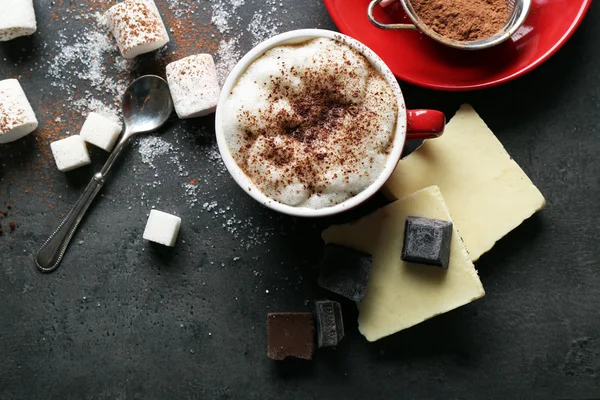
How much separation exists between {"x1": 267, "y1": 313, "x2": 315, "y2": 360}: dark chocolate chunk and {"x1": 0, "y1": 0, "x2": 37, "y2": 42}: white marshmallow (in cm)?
116

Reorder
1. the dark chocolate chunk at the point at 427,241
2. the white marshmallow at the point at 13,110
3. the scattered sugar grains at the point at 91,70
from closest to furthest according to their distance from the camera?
the dark chocolate chunk at the point at 427,241, the white marshmallow at the point at 13,110, the scattered sugar grains at the point at 91,70

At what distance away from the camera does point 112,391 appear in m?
1.79

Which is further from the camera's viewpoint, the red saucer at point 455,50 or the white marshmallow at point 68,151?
the white marshmallow at point 68,151

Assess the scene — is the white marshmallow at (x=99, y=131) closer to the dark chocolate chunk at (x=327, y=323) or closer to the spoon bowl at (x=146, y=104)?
the spoon bowl at (x=146, y=104)

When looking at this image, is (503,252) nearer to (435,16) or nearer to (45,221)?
(435,16)

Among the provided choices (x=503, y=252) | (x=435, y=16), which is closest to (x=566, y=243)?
(x=503, y=252)

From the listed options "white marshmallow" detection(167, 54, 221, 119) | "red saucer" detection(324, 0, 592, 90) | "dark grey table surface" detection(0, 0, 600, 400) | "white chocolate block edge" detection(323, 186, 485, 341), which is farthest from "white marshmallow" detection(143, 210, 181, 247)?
"red saucer" detection(324, 0, 592, 90)

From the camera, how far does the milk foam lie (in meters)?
1.44

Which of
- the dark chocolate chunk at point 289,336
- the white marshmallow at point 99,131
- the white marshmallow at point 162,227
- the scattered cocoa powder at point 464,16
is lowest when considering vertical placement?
the dark chocolate chunk at point 289,336

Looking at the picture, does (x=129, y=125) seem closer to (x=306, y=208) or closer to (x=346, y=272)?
(x=306, y=208)

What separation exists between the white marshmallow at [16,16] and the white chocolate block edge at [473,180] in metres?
1.22

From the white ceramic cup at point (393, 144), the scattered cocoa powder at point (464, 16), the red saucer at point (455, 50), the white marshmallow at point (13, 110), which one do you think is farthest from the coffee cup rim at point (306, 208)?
the white marshmallow at point (13, 110)

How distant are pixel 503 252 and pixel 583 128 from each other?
457mm

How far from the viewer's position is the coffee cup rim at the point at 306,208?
145 centimetres
